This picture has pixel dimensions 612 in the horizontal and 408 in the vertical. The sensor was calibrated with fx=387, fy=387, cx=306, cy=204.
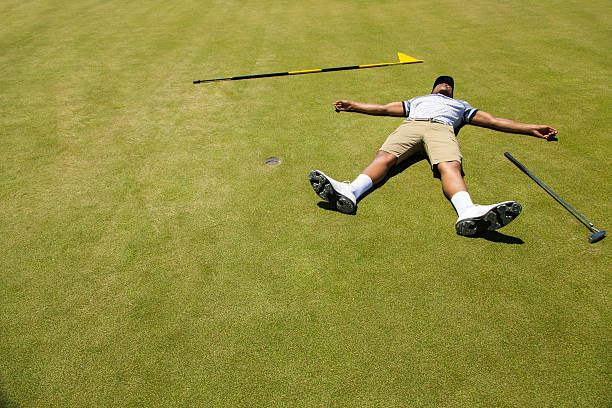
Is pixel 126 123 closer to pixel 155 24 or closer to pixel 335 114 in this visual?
pixel 335 114

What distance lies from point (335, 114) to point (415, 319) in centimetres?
341

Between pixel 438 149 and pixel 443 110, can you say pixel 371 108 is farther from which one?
pixel 438 149

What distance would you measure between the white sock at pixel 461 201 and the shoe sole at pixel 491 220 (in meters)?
0.17

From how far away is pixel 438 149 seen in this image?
13.1 feet

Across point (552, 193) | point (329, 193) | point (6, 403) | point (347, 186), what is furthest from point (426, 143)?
point (6, 403)

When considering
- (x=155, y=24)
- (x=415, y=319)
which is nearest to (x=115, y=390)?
(x=415, y=319)

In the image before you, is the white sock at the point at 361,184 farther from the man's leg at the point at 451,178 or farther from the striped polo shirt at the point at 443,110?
the striped polo shirt at the point at 443,110

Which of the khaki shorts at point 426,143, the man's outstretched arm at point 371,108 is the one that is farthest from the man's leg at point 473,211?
the man's outstretched arm at point 371,108

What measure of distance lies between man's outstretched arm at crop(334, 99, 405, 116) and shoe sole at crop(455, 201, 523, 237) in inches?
92.0

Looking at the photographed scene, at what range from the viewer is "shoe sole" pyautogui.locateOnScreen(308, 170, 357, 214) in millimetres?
3432

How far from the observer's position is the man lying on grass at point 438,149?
3188mm

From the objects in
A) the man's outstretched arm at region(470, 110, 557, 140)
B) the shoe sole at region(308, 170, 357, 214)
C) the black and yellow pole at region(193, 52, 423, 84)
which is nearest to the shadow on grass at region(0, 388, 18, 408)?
the shoe sole at region(308, 170, 357, 214)

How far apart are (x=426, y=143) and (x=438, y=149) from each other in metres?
0.21

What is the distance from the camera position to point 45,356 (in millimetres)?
2465
